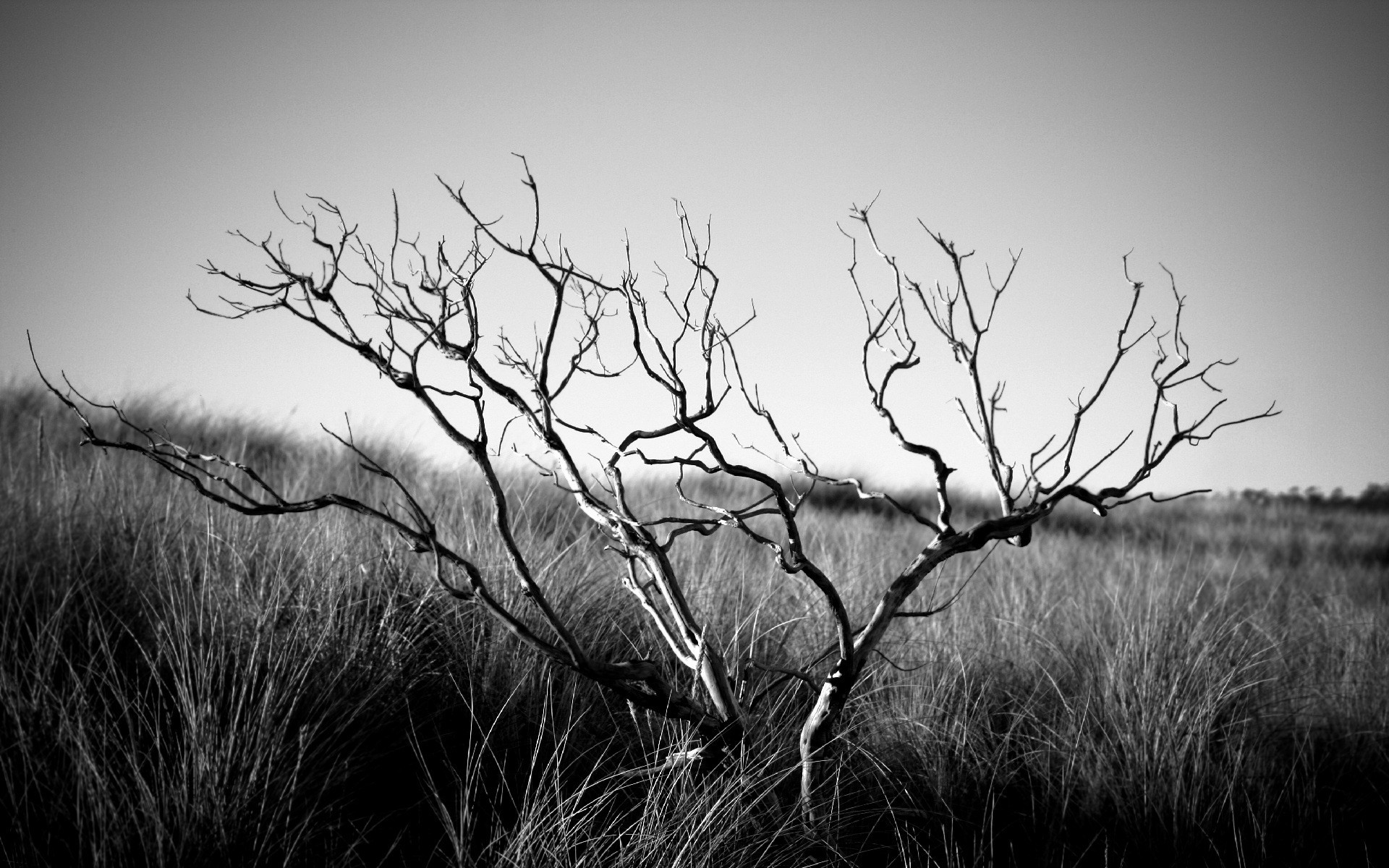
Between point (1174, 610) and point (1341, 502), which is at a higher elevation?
point (1341, 502)

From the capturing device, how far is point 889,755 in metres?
2.39

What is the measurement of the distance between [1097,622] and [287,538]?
3.46 metres

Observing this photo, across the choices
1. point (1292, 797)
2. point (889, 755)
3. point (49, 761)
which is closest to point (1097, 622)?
point (1292, 797)

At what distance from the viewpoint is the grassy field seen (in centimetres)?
162

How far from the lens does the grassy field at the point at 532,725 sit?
1.62 m

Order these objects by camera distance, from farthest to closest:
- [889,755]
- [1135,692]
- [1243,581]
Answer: [1243,581] → [1135,692] → [889,755]

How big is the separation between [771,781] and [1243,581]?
5.83 metres

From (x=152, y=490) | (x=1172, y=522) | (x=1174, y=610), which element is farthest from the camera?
(x=1172, y=522)

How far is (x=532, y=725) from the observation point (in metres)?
2.23

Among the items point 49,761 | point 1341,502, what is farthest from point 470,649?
point 1341,502

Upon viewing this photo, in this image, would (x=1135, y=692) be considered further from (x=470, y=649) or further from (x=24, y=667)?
(x=24, y=667)

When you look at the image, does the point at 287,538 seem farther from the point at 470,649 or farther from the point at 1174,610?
the point at 1174,610

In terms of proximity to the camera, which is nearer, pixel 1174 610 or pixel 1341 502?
pixel 1174 610

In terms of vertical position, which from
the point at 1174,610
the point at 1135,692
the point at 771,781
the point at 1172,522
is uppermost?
the point at 1172,522
